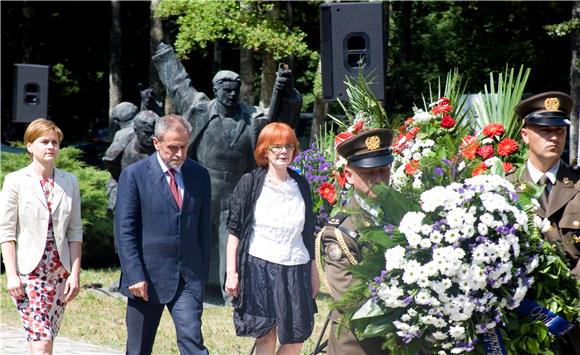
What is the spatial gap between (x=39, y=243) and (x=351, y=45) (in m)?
3.59

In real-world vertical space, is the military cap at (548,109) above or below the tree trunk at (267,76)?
below

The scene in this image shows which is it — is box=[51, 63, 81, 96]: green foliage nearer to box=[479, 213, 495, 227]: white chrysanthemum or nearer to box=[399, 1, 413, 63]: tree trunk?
box=[399, 1, 413, 63]: tree trunk

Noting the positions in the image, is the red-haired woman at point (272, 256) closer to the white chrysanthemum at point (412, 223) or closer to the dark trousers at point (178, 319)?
the dark trousers at point (178, 319)

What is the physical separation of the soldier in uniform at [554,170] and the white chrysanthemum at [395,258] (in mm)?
891

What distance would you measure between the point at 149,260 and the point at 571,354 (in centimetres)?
275

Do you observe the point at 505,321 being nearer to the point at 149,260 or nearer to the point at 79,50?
the point at 149,260

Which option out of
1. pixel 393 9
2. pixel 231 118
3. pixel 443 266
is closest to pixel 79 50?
pixel 393 9

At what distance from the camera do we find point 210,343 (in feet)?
34.6

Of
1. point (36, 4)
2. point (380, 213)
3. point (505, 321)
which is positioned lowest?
point (505, 321)

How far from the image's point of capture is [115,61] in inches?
1197

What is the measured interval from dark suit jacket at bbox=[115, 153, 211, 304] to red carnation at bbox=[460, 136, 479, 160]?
5.62 ft

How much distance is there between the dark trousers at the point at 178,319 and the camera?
23.0 feet

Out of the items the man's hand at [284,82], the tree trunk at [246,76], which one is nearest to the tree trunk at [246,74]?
the tree trunk at [246,76]

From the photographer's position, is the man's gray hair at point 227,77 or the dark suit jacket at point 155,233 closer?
the dark suit jacket at point 155,233
